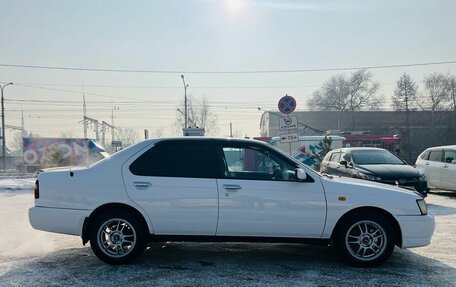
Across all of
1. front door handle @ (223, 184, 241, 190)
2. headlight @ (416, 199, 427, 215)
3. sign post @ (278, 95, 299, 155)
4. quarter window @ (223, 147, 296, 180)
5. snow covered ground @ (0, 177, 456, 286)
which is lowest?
snow covered ground @ (0, 177, 456, 286)

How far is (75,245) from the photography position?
6102 millimetres

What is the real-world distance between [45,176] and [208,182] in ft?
7.12

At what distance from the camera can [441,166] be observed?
12391mm

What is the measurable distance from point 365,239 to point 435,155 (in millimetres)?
9515

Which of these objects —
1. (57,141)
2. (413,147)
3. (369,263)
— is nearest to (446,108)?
(413,147)

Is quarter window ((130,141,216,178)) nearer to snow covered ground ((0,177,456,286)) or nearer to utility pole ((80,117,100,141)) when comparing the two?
snow covered ground ((0,177,456,286))

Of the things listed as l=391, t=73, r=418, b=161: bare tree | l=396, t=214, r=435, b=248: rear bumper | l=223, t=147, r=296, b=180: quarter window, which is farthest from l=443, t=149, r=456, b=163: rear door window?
l=391, t=73, r=418, b=161: bare tree

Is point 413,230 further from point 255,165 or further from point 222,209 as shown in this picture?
point 222,209

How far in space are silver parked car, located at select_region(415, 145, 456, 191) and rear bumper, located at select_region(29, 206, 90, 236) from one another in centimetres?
→ 1110

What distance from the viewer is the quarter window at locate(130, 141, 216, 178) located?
5.04 m

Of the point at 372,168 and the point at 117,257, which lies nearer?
the point at 117,257

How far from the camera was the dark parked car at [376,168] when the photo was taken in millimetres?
9988

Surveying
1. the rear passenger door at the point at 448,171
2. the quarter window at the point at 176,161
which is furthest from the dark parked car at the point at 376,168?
the quarter window at the point at 176,161

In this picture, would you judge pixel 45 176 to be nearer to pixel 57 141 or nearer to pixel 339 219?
pixel 339 219
